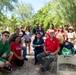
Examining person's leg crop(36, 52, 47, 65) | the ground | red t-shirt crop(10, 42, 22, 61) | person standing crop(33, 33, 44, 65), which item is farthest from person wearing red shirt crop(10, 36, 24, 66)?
person standing crop(33, 33, 44, 65)

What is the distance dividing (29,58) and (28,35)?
1.26 metres

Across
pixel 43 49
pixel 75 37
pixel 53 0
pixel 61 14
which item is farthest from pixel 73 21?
pixel 43 49

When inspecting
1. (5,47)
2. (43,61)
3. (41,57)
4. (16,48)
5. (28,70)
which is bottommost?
(28,70)

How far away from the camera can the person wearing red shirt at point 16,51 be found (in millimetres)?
8124

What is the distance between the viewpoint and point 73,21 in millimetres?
26906

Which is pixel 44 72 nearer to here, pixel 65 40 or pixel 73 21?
pixel 65 40

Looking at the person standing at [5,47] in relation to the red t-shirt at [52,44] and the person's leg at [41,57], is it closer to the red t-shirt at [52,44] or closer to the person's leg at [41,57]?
the person's leg at [41,57]

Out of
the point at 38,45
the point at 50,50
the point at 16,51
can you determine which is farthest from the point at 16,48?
the point at 50,50

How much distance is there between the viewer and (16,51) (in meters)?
8.23

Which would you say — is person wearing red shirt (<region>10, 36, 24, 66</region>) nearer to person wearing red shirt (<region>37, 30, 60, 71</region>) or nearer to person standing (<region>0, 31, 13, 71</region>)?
person wearing red shirt (<region>37, 30, 60, 71</region>)

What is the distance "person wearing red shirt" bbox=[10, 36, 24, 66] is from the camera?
320 inches

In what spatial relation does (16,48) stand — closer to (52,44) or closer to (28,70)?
(28,70)

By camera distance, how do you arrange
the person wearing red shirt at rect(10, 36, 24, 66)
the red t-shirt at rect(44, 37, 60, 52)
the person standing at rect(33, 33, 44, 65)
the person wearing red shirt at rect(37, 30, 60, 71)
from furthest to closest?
the person standing at rect(33, 33, 44, 65)
the red t-shirt at rect(44, 37, 60, 52)
the person wearing red shirt at rect(10, 36, 24, 66)
the person wearing red shirt at rect(37, 30, 60, 71)

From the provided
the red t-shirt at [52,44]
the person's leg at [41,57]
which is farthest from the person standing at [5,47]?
the red t-shirt at [52,44]
